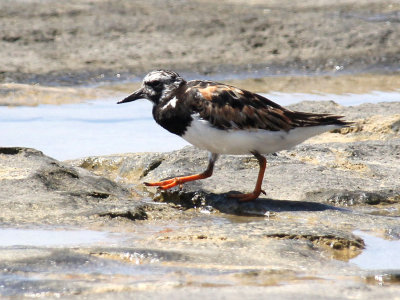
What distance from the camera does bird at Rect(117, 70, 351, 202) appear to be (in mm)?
6215

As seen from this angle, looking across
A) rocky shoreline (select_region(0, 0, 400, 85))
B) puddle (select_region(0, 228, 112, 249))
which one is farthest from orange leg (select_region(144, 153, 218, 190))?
rocky shoreline (select_region(0, 0, 400, 85))

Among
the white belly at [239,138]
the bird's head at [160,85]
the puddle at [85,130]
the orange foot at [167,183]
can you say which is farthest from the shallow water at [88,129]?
the white belly at [239,138]

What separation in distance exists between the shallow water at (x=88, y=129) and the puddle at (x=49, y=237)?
9.06ft

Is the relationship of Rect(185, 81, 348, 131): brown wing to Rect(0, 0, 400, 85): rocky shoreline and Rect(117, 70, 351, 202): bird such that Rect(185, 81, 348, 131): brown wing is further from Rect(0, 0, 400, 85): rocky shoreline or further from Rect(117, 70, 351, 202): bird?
Rect(0, 0, 400, 85): rocky shoreline

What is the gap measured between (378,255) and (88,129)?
4.68 metres

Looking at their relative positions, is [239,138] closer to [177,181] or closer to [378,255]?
[177,181]

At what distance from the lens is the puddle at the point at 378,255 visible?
4.75 metres

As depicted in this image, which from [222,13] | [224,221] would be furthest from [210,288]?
[222,13]

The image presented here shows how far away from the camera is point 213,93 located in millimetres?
6309

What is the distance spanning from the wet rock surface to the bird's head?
684mm

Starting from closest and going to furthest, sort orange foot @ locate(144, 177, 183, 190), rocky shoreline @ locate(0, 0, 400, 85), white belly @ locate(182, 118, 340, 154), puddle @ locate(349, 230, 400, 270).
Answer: puddle @ locate(349, 230, 400, 270), white belly @ locate(182, 118, 340, 154), orange foot @ locate(144, 177, 183, 190), rocky shoreline @ locate(0, 0, 400, 85)

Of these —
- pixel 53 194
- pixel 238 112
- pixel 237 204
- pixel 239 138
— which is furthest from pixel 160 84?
Result: pixel 53 194

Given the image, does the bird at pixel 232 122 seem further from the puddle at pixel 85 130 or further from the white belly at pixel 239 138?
the puddle at pixel 85 130

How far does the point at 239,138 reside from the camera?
6.21m
